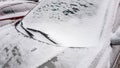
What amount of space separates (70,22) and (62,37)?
0.76 ft

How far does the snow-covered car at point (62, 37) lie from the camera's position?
217 cm

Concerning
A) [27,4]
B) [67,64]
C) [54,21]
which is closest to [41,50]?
[67,64]

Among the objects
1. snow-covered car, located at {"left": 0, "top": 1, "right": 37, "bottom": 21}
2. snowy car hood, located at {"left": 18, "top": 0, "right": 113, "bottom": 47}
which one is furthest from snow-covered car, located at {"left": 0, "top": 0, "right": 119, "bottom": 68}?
snow-covered car, located at {"left": 0, "top": 1, "right": 37, "bottom": 21}

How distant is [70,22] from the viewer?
8.66 ft

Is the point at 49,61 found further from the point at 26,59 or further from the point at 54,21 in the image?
the point at 54,21

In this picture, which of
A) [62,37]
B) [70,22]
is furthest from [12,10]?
[62,37]

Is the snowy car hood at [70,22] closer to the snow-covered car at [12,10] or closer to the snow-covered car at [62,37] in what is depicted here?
the snow-covered car at [62,37]

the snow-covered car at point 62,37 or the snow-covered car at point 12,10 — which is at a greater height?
the snow-covered car at point 62,37

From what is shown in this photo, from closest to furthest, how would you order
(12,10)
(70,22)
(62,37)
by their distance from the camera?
(62,37), (70,22), (12,10)

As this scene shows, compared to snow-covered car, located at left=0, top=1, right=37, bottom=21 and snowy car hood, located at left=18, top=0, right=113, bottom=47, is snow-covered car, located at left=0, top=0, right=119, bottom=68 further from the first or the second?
snow-covered car, located at left=0, top=1, right=37, bottom=21

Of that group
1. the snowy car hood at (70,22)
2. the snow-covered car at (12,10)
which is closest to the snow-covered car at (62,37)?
the snowy car hood at (70,22)

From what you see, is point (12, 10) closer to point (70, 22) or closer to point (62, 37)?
point (70, 22)

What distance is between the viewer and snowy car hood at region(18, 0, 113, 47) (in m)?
2.47

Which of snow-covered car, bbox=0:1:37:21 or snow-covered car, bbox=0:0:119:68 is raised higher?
snow-covered car, bbox=0:0:119:68
